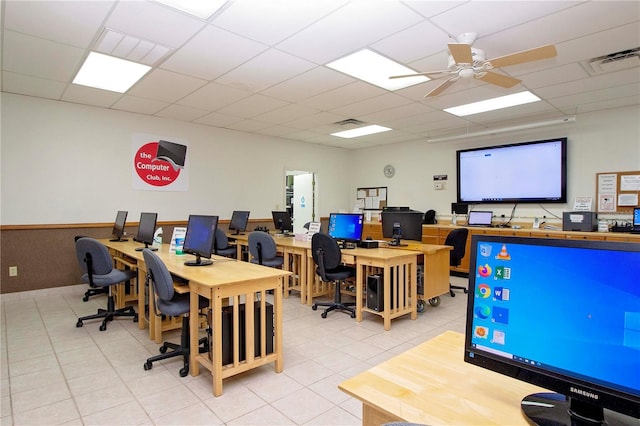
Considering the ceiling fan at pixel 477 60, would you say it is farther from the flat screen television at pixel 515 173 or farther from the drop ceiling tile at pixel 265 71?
the flat screen television at pixel 515 173

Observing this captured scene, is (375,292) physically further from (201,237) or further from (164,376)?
(164,376)

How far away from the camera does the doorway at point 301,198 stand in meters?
8.66

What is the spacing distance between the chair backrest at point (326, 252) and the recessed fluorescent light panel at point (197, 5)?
2543 mm

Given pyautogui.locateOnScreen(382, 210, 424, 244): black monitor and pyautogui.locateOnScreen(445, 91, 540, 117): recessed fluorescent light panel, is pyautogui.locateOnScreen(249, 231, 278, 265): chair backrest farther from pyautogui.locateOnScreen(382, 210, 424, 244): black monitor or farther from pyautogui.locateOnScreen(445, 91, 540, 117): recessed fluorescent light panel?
pyautogui.locateOnScreen(445, 91, 540, 117): recessed fluorescent light panel

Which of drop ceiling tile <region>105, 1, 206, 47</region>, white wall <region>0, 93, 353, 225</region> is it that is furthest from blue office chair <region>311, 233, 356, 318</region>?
white wall <region>0, 93, 353, 225</region>

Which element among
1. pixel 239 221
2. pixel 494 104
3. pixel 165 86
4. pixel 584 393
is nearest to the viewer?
pixel 584 393

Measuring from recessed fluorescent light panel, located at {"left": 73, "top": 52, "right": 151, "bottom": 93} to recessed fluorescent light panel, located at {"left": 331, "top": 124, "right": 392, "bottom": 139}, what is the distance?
13.2 feet

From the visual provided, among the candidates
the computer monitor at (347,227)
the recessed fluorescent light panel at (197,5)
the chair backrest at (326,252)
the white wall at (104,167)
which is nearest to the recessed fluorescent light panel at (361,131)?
the white wall at (104,167)

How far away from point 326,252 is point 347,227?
0.82m

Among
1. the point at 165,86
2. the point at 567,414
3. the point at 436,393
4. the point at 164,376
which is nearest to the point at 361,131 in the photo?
the point at 165,86

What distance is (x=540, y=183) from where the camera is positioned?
6.09 metres

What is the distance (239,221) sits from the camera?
6562 millimetres

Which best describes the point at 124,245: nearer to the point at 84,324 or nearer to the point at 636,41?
the point at 84,324

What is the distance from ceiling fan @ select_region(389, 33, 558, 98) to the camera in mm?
2695
